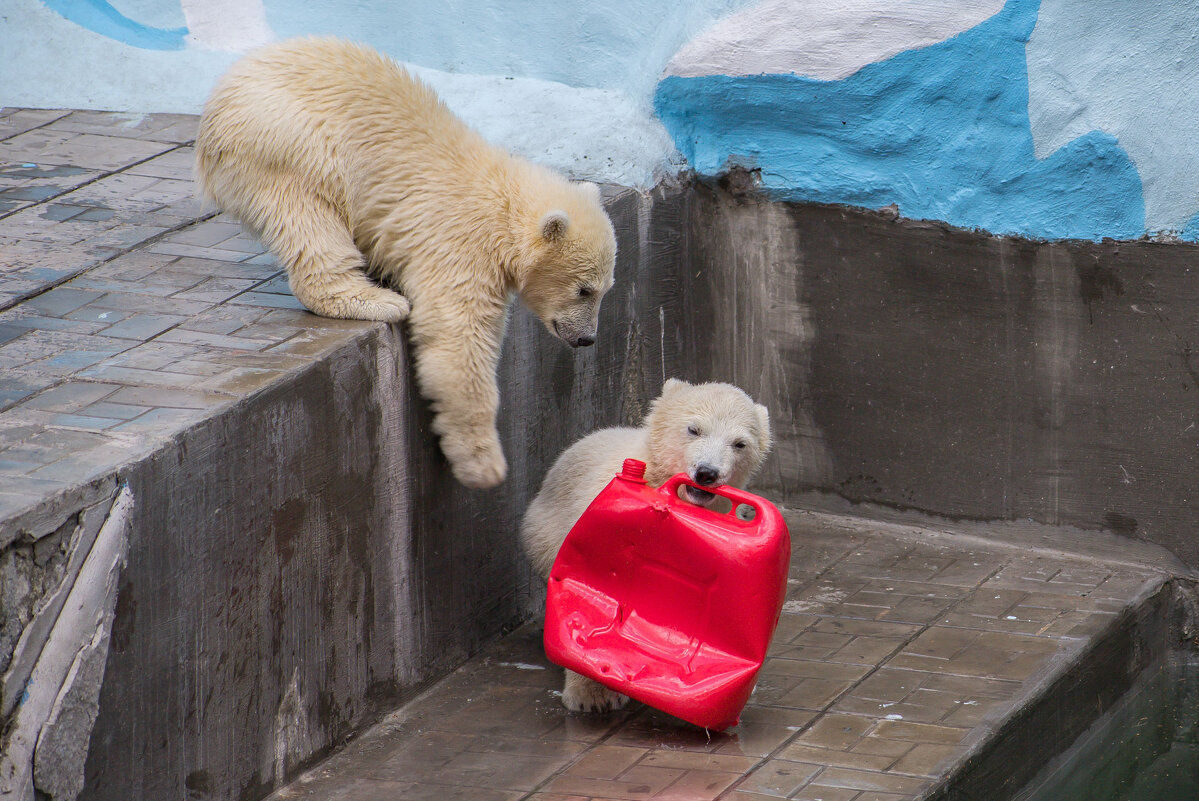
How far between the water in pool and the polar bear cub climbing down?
7.43 ft

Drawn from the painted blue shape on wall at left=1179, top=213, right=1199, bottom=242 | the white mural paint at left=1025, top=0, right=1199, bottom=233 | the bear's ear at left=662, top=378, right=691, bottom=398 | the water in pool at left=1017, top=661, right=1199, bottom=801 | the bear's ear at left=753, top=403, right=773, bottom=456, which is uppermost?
the white mural paint at left=1025, top=0, right=1199, bottom=233

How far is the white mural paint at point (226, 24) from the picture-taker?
21.7 ft

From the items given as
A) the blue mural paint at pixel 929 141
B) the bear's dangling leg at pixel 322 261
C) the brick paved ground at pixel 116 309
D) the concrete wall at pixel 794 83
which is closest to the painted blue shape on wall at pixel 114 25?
the concrete wall at pixel 794 83

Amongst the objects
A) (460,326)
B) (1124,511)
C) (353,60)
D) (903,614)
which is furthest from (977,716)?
(353,60)

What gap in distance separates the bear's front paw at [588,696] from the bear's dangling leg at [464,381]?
701mm

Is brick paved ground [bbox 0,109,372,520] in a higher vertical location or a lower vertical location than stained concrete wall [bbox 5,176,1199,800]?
higher

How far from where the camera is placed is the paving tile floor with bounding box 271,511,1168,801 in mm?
3932

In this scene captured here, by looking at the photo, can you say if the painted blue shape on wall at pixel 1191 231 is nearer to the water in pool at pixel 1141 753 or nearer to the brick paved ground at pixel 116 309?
the water in pool at pixel 1141 753

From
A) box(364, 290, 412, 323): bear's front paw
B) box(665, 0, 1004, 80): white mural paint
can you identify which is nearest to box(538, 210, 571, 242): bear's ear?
box(364, 290, 412, 323): bear's front paw

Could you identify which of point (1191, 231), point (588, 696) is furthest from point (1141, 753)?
point (588, 696)

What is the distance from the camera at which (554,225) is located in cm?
414

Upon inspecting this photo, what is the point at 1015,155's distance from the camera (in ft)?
17.9

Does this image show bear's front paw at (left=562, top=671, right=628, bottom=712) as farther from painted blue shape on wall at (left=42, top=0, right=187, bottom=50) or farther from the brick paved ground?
painted blue shape on wall at (left=42, top=0, right=187, bottom=50)

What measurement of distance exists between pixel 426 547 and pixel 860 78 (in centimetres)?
267
